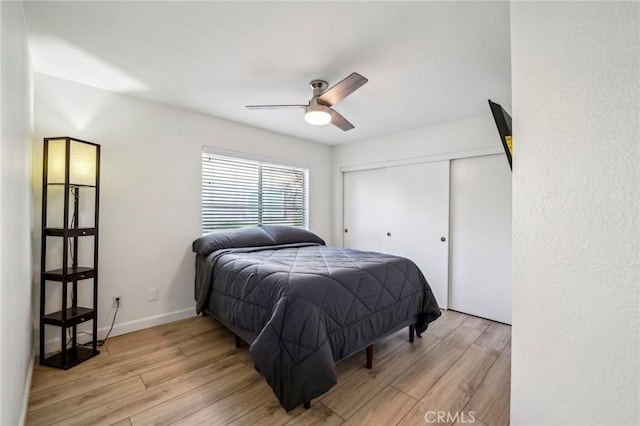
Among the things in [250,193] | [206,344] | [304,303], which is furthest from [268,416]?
[250,193]

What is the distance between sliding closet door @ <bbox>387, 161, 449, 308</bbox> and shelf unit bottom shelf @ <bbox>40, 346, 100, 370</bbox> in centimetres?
344

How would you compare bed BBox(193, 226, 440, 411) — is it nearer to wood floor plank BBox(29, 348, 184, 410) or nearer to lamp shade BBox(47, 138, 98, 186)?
wood floor plank BBox(29, 348, 184, 410)

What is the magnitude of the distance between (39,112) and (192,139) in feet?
3.95

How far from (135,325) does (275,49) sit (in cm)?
279

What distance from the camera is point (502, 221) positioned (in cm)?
297

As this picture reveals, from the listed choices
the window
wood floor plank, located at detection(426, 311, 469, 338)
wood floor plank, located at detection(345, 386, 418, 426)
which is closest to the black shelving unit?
the window

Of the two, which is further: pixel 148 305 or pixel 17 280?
pixel 148 305

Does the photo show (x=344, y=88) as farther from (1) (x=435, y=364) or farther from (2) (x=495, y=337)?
(2) (x=495, y=337)

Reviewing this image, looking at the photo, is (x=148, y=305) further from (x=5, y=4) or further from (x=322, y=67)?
(x=322, y=67)

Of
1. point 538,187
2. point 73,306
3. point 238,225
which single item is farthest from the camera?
point 238,225

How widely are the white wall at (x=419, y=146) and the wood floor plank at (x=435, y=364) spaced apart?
1987 millimetres

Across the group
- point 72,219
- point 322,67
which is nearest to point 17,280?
point 72,219

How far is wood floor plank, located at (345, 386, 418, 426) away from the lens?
5.02 ft

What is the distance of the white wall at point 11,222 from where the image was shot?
104cm
